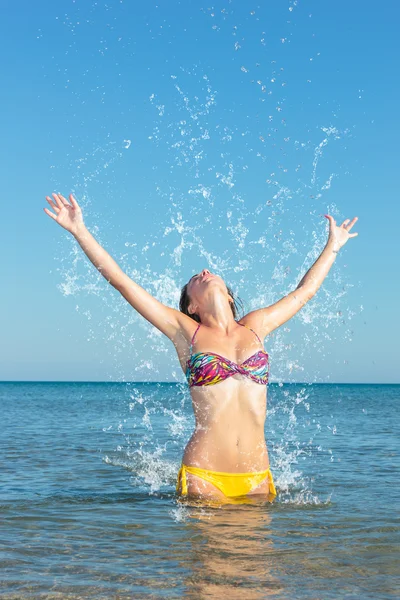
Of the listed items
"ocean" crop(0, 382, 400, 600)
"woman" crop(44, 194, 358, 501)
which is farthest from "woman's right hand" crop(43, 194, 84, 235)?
"ocean" crop(0, 382, 400, 600)

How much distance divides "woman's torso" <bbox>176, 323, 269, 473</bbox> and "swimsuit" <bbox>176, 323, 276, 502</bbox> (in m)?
0.04

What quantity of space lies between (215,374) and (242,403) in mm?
390

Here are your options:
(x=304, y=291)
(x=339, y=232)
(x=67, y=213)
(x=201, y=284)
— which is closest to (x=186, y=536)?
(x=201, y=284)

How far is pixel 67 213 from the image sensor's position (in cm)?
659

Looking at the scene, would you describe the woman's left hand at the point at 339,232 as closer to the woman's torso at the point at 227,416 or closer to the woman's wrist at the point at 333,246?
the woman's wrist at the point at 333,246

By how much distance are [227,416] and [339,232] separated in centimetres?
271

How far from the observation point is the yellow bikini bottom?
657cm

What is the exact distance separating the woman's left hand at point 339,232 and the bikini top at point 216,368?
2.00m

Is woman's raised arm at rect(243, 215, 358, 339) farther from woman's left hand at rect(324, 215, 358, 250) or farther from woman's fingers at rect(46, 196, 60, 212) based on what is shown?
woman's fingers at rect(46, 196, 60, 212)

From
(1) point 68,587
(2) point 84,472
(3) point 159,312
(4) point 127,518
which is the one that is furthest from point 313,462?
(1) point 68,587

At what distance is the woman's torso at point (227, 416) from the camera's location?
6.50 meters

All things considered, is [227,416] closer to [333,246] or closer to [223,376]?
[223,376]

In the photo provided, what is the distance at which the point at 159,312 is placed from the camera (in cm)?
658

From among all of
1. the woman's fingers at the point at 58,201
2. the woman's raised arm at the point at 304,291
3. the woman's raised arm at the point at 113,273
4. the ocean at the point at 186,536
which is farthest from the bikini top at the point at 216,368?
the woman's fingers at the point at 58,201
